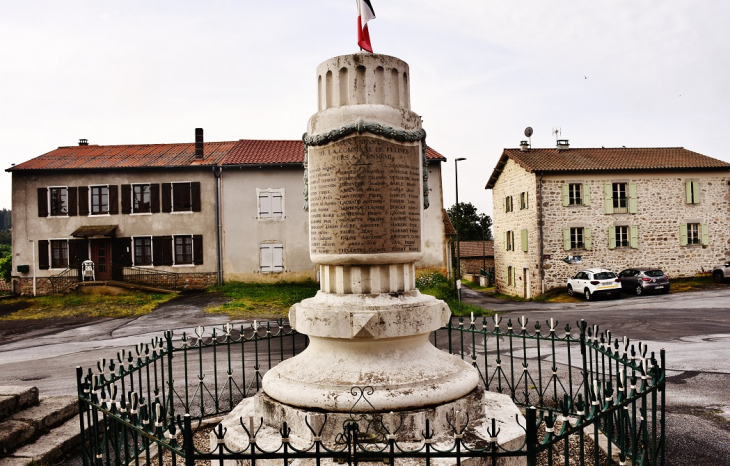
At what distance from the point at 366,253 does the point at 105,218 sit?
81.8ft

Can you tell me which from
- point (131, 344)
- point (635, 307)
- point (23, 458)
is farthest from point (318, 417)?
point (635, 307)

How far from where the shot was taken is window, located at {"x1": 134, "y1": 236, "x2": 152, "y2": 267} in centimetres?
2550

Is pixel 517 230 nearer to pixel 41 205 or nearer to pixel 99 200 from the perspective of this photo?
pixel 99 200

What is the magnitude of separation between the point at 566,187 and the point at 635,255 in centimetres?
521

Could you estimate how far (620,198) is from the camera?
88.1ft

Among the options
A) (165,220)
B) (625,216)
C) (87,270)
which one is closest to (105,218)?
(87,270)

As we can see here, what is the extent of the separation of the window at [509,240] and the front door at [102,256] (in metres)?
→ 22.4

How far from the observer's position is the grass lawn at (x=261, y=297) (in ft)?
57.1

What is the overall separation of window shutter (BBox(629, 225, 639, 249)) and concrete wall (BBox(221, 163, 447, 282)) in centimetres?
1029

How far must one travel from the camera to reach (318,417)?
13.7 ft

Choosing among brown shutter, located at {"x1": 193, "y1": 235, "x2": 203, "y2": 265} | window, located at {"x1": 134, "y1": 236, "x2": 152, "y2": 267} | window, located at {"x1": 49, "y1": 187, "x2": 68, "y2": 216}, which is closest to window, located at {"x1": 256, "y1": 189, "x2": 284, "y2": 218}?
brown shutter, located at {"x1": 193, "y1": 235, "x2": 203, "y2": 265}

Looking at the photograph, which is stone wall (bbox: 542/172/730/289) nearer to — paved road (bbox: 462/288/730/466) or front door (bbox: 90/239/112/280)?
paved road (bbox: 462/288/730/466)

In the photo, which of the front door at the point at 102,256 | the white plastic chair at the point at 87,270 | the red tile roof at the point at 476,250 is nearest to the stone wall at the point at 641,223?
the red tile roof at the point at 476,250

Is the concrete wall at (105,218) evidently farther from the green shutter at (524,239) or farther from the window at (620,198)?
the window at (620,198)
